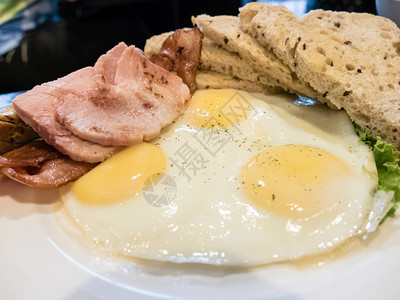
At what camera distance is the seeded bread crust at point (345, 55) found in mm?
2025

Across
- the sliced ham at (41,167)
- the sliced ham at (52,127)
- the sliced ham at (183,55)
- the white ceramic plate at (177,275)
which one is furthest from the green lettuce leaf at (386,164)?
the sliced ham at (41,167)

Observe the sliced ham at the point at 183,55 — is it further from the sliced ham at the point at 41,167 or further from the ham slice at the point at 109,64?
the sliced ham at the point at 41,167

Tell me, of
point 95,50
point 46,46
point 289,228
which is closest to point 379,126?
point 289,228

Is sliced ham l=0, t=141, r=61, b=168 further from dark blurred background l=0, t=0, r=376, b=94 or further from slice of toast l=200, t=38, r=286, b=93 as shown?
dark blurred background l=0, t=0, r=376, b=94

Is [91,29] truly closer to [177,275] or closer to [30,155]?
[30,155]

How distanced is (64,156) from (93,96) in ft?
1.36

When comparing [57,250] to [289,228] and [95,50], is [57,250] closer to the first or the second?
[289,228]

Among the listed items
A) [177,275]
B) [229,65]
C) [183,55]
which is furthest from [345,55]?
[177,275]

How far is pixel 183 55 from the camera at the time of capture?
273 cm

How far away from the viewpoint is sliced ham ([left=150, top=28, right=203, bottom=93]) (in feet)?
8.80

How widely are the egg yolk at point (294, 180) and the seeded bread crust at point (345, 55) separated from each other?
41 cm

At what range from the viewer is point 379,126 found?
199 cm

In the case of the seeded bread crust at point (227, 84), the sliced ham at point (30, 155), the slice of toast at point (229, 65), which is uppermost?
the slice of toast at point (229, 65)

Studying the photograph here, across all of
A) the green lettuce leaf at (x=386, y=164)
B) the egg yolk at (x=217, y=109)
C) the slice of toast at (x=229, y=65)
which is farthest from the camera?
the slice of toast at (x=229, y=65)
